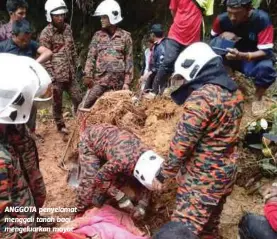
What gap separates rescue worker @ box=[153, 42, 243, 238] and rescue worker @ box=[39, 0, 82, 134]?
3038 millimetres

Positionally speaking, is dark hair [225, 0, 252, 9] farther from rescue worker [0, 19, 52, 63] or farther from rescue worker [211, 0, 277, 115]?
rescue worker [0, 19, 52, 63]

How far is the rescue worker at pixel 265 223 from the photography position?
3.13m

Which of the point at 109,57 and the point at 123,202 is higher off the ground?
the point at 109,57

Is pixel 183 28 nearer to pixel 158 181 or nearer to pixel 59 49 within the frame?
pixel 59 49

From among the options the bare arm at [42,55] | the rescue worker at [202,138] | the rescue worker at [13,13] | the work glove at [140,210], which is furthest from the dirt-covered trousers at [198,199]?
the rescue worker at [13,13]

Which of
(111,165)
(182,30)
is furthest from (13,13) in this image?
(111,165)

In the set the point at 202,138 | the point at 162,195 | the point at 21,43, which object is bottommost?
the point at 162,195

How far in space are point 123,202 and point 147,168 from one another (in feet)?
1.57

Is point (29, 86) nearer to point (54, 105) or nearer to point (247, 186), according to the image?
point (247, 186)

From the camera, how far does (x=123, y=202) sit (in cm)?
379

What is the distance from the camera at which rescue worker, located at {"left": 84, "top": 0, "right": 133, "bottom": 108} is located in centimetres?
604

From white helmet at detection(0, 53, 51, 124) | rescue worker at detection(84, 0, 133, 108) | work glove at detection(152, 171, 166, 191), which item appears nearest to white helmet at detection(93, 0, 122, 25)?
rescue worker at detection(84, 0, 133, 108)

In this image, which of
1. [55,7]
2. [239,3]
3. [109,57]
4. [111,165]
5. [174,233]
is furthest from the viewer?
[109,57]

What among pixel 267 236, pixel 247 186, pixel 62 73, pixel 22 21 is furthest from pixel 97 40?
pixel 267 236
